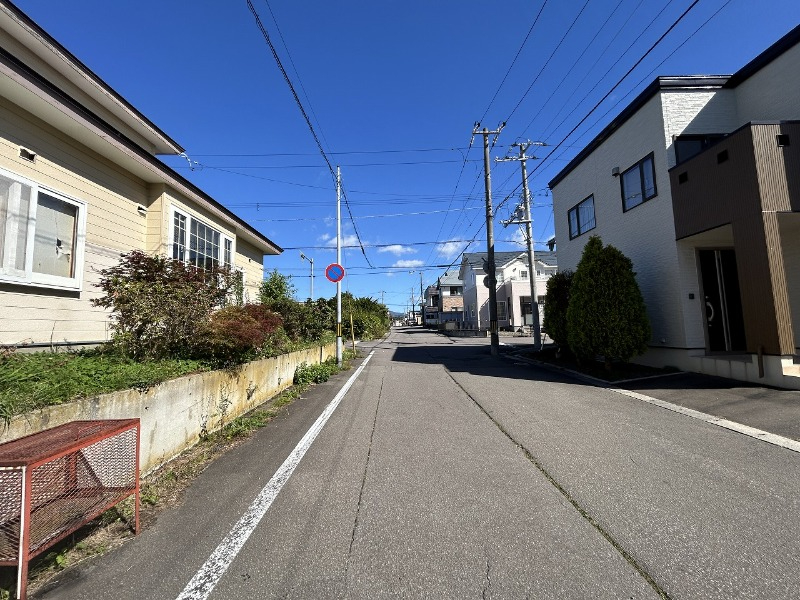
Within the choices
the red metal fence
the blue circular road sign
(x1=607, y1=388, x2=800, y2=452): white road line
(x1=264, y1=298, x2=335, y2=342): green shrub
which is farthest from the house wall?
(x1=607, y1=388, x2=800, y2=452): white road line

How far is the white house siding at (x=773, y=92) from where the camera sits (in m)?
9.16

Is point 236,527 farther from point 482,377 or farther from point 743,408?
point 482,377

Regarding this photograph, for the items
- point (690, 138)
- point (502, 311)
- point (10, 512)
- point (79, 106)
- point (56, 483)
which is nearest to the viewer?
point (10, 512)

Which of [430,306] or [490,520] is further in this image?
[430,306]

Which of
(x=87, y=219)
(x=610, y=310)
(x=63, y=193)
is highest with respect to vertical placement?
(x=63, y=193)

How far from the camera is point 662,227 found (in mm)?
10766

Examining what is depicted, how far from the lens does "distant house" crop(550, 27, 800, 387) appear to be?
313 inches

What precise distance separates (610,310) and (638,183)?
14.9 ft

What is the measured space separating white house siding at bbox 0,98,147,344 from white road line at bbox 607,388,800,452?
9.83 meters

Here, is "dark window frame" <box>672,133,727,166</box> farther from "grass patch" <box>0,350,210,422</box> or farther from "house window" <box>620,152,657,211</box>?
"grass patch" <box>0,350,210,422</box>

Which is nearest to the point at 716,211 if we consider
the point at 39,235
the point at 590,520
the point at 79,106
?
the point at 590,520

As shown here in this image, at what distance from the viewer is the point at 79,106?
610 centimetres

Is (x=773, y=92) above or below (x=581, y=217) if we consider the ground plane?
above

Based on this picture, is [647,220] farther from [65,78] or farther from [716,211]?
[65,78]
